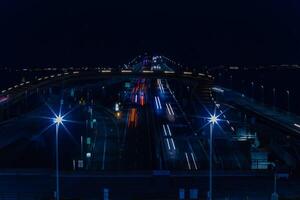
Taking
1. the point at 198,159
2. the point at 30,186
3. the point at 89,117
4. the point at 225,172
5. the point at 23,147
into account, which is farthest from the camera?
the point at 89,117

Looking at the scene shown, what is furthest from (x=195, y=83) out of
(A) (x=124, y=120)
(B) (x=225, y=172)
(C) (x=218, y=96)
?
(B) (x=225, y=172)

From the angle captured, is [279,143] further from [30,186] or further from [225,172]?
[30,186]

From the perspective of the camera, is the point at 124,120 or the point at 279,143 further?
the point at 124,120

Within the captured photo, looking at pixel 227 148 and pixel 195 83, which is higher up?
pixel 195 83

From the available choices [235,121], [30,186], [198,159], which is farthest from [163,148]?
[30,186]

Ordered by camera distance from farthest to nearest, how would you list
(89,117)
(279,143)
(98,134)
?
(89,117), (98,134), (279,143)

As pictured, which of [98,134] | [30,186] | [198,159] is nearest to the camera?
[30,186]

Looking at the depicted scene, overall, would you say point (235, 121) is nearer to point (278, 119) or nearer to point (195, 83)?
point (278, 119)

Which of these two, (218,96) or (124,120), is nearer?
(124,120)

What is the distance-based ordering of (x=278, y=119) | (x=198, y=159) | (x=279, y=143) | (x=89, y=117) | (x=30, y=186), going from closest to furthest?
(x=30, y=186) < (x=198, y=159) < (x=279, y=143) < (x=278, y=119) < (x=89, y=117)
